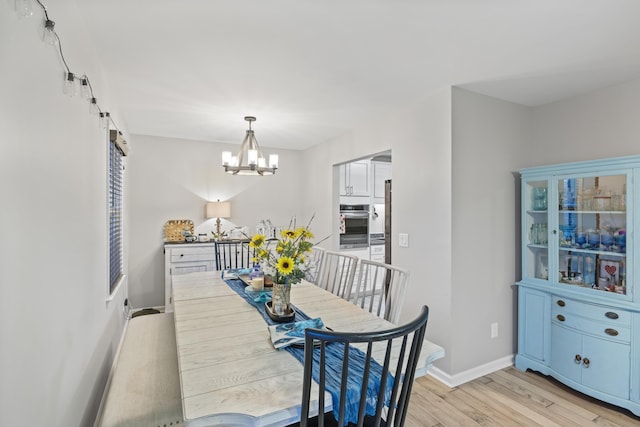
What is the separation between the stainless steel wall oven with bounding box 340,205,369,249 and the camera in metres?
4.84

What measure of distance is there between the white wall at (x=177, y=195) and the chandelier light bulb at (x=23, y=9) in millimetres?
3478

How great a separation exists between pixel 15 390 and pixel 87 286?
92 centimetres

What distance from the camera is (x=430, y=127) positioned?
2.77 meters

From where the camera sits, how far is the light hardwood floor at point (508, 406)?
2.14 m

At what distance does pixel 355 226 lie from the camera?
497 centimetres

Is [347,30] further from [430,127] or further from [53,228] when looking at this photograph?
[53,228]

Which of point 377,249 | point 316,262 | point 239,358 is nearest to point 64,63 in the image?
point 239,358

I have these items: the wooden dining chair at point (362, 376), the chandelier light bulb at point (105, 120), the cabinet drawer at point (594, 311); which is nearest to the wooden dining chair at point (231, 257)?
the chandelier light bulb at point (105, 120)

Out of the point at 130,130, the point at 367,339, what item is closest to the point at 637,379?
the point at 367,339

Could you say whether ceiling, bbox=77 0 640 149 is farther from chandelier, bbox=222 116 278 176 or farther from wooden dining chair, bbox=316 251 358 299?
wooden dining chair, bbox=316 251 358 299

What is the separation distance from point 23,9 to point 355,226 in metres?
4.33

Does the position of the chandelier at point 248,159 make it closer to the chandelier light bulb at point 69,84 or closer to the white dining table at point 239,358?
the white dining table at point 239,358

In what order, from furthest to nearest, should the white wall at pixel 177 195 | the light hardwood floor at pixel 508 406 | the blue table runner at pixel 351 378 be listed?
the white wall at pixel 177 195, the light hardwood floor at pixel 508 406, the blue table runner at pixel 351 378

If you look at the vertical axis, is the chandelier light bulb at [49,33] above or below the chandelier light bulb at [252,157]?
above
